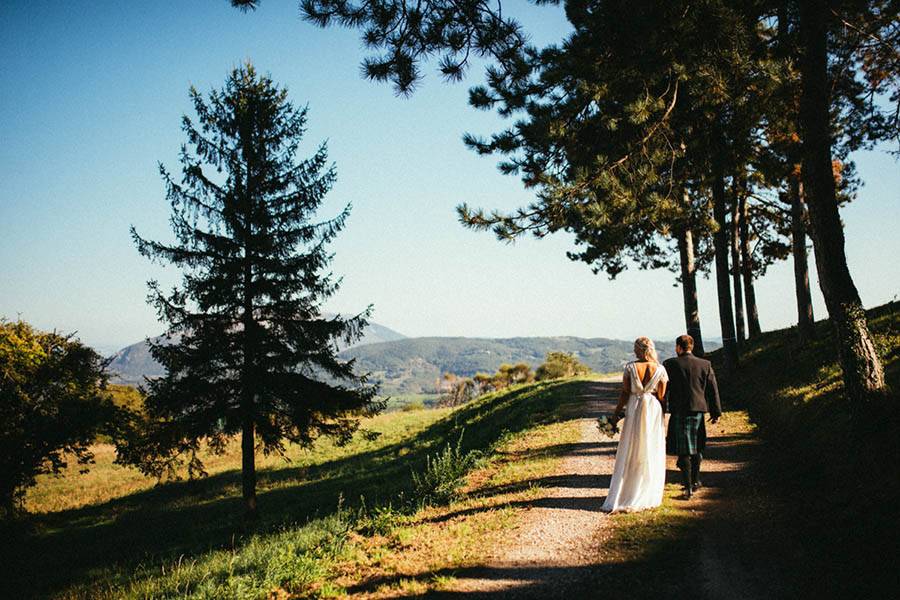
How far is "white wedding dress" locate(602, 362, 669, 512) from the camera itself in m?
6.29

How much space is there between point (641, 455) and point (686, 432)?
34.5 inches

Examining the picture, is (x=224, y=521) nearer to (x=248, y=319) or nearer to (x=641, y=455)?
(x=248, y=319)

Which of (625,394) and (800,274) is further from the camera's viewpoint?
(800,274)

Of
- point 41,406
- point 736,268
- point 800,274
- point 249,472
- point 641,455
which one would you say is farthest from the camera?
point 736,268

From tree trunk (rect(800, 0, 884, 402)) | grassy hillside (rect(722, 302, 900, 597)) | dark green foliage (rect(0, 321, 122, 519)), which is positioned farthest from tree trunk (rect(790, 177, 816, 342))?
dark green foliage (rect(0, 321, 122, 519))

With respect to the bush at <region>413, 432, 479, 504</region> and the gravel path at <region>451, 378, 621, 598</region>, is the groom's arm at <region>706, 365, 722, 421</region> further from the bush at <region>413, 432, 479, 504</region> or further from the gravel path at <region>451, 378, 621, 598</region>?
the bush at <region>413, 432, 479, 504</region>

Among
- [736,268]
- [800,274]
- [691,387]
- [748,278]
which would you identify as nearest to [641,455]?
[691,387]

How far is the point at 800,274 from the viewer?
1527 centimetres

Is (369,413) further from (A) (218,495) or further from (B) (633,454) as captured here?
(B) (633,454)

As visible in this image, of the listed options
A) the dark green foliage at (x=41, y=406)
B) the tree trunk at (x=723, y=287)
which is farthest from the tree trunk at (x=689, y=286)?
the dark green foliage at (x=41, y=406)

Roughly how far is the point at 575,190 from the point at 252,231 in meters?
10.7

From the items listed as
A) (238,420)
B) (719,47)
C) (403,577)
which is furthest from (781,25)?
(238,420)

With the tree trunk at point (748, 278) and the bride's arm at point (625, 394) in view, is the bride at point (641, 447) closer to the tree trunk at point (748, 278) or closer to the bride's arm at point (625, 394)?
the bride's arm at point (625, 394)

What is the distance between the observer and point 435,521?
658 centimetres
